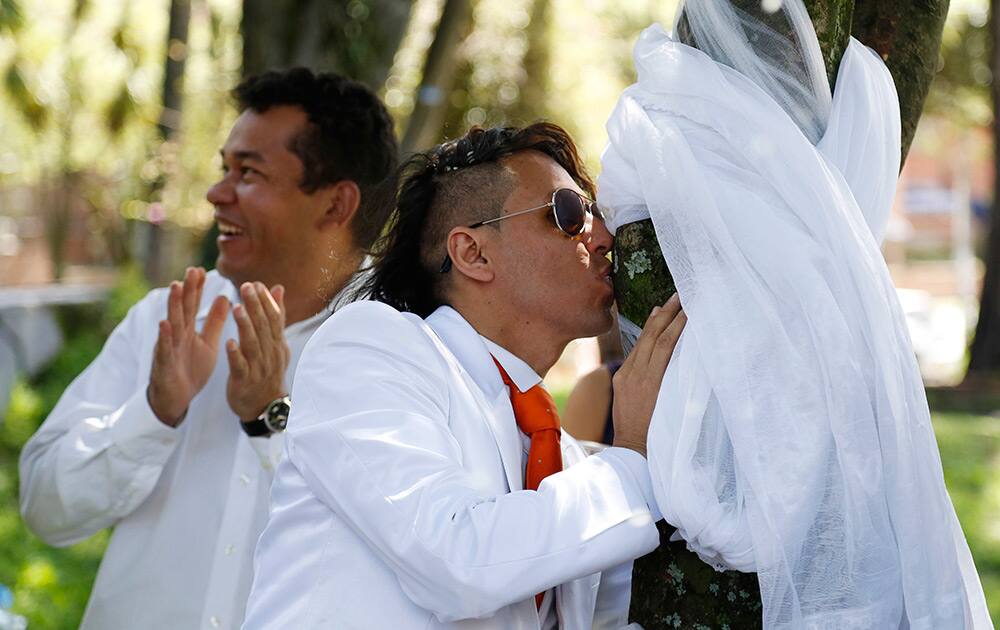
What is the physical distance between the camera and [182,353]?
3.42 metres

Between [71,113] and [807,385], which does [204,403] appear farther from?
[71,113]

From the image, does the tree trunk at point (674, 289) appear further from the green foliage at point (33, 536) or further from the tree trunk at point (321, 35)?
the green foliage at point (33, 536)

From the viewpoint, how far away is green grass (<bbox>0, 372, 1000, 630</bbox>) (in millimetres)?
6730

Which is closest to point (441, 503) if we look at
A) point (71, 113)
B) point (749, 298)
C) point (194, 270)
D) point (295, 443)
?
point (295, 443)

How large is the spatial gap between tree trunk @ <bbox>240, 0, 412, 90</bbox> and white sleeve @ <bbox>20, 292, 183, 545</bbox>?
2858 millimetres

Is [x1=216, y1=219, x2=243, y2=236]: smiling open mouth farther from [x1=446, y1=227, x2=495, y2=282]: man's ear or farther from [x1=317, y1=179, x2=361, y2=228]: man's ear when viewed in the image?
[x1=446, y1=227, x2=495, y2=282]: man's ear

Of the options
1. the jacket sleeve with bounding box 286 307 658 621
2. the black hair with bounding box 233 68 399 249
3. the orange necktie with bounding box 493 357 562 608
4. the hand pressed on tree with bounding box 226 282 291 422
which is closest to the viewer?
the jacket sleeve with bounding box 286 307 658 621

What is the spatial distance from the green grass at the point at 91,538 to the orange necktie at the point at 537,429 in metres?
4.52

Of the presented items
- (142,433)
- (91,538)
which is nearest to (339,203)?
(142,433)

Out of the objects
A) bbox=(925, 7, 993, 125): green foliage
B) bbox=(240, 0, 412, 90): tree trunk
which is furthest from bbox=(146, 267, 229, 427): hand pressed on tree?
bbox=(925, 7, 993, 125): green foliage

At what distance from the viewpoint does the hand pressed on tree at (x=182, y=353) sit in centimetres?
340

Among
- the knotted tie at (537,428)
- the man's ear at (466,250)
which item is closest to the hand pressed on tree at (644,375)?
the knotted tie at (537,428)

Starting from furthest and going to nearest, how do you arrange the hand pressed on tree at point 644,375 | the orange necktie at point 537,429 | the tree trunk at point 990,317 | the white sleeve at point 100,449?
the tree trunk at point 990,317 < the white sleeve at point 100,449 < the orange necktie at point 537,429 < the hand pressed on tree at point 644,375

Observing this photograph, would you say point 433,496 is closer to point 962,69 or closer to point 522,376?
point 522,376
